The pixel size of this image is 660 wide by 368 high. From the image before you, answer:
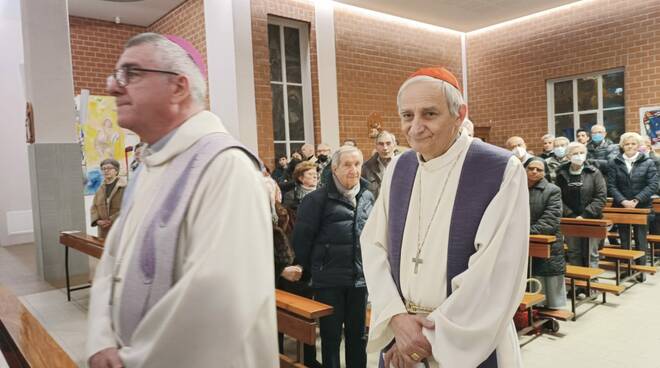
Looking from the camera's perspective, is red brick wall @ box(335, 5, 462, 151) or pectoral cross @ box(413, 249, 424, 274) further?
red brick wall @ box(335, 5, 462, 151)

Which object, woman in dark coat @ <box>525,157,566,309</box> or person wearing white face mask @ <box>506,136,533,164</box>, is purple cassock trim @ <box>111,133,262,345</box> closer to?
woman in dark coat @ <box>525,157,566,309</box>

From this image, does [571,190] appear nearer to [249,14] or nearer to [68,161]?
[249,14]

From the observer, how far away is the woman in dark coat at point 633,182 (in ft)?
21.0

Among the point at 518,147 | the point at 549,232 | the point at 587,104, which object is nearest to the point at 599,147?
the point at 587,104

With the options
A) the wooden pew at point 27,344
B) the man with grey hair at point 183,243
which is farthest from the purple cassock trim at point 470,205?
the wooden pew at point 27,344

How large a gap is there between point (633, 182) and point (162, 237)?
721 cm

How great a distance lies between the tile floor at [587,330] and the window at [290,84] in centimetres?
435

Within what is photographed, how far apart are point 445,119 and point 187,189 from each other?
1.02 m

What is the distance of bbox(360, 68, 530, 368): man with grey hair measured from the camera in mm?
1597

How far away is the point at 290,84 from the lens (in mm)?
8961

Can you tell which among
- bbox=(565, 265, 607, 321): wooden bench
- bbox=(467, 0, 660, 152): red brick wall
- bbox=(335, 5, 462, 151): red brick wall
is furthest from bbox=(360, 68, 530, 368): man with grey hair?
bbox=(467, 0, 660, 152): red brick wall

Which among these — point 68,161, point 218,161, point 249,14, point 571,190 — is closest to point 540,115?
point 571,190

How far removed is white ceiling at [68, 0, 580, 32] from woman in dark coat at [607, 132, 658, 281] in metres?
4.26

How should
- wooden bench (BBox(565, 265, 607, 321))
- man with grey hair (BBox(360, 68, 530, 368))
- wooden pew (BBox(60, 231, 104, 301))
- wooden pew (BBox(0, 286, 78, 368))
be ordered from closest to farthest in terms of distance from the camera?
man with grey hair (BBox(360, 68, 530, 368)) < wooden pew (BBox(0, 286, 78, 368)) < wooden pew (BBox(60, 231, 104, 301)) < wooden bench (BBox(565, 265, 607, 321))
